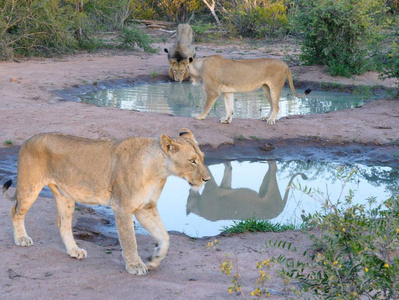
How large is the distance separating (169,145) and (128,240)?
32.4 inches

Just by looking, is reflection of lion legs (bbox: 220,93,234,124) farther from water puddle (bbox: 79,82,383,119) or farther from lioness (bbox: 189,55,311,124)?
water puddle (bbox: 79,82,383,119)

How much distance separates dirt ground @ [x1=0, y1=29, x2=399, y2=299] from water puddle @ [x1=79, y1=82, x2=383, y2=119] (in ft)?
2.58

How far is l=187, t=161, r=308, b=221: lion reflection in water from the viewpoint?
7.55m

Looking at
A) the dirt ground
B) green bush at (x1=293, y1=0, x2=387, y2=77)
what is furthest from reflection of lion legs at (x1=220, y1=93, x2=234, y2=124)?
green bush at (x1=293, y1=0, x2=387, y2=77)

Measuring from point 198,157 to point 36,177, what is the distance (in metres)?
1.42

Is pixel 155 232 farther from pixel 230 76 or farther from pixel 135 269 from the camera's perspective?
pixel 230 76

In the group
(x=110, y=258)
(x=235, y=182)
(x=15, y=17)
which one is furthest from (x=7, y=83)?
(x=110, y=258)

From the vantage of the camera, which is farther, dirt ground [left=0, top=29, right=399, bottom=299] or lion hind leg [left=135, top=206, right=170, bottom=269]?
lion hind leg [left=135, top=206, right=170, bottom=269]

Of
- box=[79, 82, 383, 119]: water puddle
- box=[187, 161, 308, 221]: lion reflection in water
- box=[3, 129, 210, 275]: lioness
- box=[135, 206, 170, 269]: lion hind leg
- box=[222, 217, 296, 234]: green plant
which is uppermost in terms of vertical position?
box=[3, 129, 210, 275]: lioness

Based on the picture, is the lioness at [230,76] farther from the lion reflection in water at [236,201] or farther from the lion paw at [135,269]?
the lion paw at [135,269]

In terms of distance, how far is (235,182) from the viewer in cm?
887

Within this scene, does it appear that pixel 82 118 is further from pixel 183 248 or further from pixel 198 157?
pixel 198 157

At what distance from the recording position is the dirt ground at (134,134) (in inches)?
173

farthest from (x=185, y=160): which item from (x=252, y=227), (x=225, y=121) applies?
(x=225, y=121)
